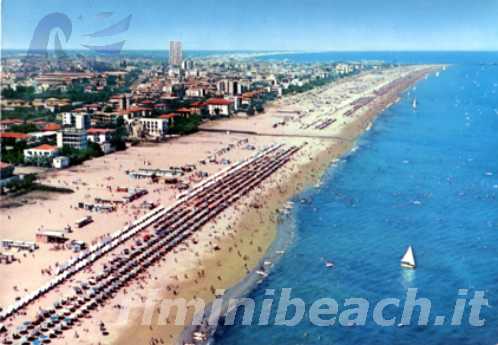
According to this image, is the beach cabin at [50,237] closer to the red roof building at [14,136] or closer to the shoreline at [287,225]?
the shoreline at [287,225]

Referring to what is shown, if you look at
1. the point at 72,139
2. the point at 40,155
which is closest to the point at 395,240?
the point at 40,155

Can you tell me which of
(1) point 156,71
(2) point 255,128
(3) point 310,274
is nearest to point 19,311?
A: (3) point 310,274

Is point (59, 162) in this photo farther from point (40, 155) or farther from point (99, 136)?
point (99, 136)

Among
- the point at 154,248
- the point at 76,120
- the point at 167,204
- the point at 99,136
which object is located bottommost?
the point at 154,248

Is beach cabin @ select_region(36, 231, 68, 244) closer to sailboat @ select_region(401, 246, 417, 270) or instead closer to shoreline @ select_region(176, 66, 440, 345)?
shoreline @ select_region(176, 66, 440, 345)

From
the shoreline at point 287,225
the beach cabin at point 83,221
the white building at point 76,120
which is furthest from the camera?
the white building at point 76,120

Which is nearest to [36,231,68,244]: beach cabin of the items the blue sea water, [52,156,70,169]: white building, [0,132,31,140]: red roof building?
the blue sea water

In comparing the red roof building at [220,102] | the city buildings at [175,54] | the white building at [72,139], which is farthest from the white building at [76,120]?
the city buildings at [175,54]
